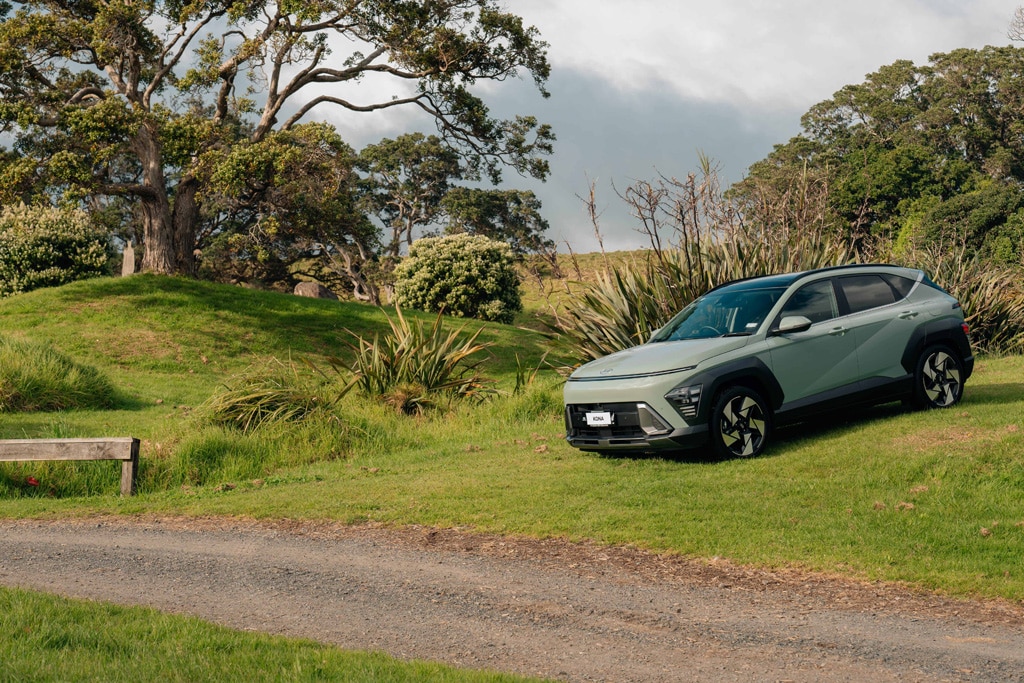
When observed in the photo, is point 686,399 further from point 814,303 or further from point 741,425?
point 814,303

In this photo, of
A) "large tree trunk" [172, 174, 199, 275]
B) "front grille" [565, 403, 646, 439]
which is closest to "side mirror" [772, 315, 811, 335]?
"front grille" [565, 403, 646, 439]

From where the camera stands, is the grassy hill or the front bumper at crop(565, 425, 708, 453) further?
the front bumper at crop(565, 425, 708, 453)

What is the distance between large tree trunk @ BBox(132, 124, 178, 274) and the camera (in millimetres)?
30094

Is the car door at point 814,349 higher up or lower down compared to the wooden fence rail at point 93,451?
higher up

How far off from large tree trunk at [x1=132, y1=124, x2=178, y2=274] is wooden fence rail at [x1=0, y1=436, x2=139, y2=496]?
1999 cm

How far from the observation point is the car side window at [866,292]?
35.9 feet

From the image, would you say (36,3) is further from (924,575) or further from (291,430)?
(924,575)

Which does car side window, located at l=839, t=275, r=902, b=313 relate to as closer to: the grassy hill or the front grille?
the grassy hill

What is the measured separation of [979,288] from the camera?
18.7m

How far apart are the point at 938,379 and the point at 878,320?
1220mm

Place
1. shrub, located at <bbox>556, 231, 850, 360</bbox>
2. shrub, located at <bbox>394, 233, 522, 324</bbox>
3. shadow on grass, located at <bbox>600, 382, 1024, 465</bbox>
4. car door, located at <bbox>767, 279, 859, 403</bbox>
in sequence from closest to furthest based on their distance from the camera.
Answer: car door, located at <bbox>767, 279, 859, 403</bbox> → shadow on grass, located at <bbox>600, 382, 1024, 465</bbox> → shrub, located at <bbox>556, 231, 850, 360</bbox> → shrub, located at <bbox>394, 233, 522, 324</bbox>

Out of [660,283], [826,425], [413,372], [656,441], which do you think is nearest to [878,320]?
[826,425]

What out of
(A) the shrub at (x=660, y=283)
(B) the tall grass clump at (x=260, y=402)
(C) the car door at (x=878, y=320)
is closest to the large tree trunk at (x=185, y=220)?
(B) the tall grass clump at (x=260, y=402)

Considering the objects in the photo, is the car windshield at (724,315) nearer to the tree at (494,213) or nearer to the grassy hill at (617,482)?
the grassy hill at (617,482)
